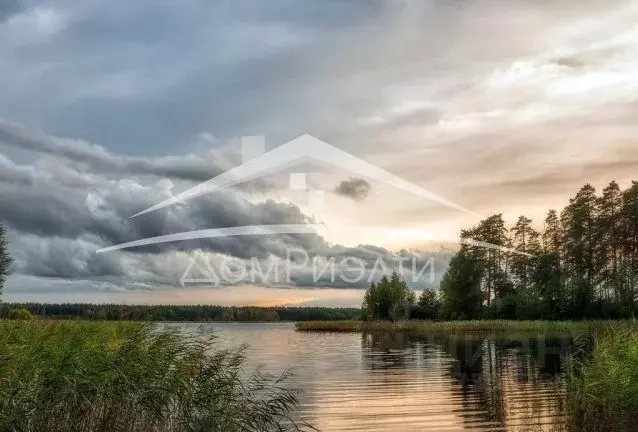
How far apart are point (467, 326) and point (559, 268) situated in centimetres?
2074

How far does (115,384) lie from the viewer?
1327 centimetres

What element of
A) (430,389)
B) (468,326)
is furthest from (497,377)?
(468,326)

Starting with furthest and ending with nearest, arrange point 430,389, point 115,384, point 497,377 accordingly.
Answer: point 497,377, point 430,389, point 115,384

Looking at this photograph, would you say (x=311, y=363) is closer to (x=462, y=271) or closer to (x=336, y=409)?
(x=336, y=409)

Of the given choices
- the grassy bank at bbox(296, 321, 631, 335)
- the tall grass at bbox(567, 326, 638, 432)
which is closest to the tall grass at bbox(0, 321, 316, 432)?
the tall grass at bbox(567, 326, 638, 432)

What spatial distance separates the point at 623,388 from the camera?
703 inches

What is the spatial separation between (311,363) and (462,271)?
6165 centimetres

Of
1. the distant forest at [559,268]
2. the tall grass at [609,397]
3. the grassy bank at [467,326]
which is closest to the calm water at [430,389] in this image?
the tall grass at [609,397]

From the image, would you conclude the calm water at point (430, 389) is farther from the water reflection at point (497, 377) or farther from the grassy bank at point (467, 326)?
the grassy bank at point (467, 326)

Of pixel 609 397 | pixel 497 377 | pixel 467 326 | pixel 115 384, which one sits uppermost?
pixel 115 384

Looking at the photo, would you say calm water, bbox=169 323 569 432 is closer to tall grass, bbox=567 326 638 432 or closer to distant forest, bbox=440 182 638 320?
tall grass, bbox=567 326 638 432

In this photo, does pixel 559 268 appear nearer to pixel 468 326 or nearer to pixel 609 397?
pixel 468 326

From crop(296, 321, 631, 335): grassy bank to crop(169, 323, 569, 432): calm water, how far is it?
22097mm

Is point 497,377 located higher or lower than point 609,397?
lower
